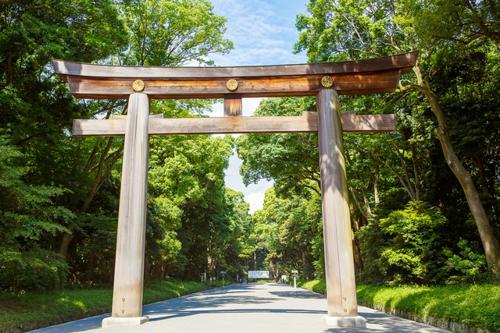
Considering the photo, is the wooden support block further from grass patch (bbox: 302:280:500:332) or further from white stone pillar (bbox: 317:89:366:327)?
grass patch (bbox: 302:280:500:332)

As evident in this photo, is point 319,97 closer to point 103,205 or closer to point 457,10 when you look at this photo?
point 457,10

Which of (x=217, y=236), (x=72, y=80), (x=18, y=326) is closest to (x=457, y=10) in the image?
(x=72, y=80)

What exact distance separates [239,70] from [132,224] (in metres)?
4.46

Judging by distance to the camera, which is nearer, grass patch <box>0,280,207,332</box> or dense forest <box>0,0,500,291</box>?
grass patch <box>0,280,207,332</box>

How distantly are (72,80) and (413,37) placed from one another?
1004 centimetres

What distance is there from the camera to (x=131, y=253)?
865 centimetres

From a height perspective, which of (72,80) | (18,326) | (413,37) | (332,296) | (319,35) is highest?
(319,35)

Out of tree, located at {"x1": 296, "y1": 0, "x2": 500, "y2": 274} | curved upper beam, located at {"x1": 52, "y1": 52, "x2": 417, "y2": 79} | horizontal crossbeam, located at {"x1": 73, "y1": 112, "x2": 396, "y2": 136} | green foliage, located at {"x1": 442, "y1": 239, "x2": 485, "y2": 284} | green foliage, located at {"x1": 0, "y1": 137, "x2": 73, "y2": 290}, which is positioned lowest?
green foliage, located at {"x1": 442, "y1": 239, "x2": 485, "y2": 284}

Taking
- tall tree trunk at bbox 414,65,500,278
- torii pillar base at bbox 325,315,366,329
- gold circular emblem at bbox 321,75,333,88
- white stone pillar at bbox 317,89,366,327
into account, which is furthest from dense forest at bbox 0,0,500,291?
torii pillar base at bbox 325,315,366,329

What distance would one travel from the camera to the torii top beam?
9555 mm

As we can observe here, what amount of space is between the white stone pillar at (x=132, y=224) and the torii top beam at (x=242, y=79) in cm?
54

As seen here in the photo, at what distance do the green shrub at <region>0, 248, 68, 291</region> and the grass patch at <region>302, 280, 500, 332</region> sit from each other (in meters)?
8.94

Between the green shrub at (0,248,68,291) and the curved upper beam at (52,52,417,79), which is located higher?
the curved upper beam at (52,52,417,79)

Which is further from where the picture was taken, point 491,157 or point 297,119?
point 491,157
